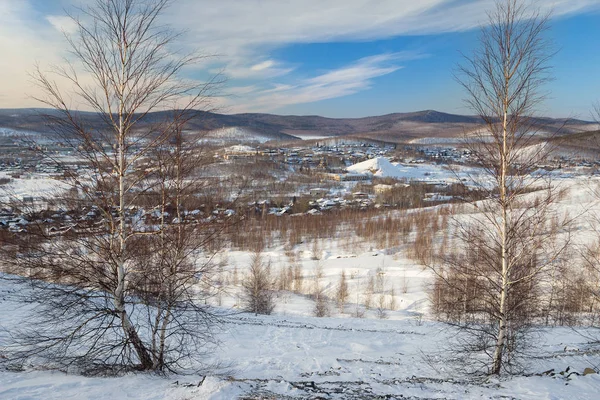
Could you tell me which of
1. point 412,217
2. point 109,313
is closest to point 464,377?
point 109,313

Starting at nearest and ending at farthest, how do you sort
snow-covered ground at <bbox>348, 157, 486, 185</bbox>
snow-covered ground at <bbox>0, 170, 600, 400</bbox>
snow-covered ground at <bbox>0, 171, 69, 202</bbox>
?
snow-covered ground at <bbox>0, 171, 69, 202</bbox>, snow-covered ground at <bbox>0, 170, 600, 400</bbox>, snow-covered ground at <bbox>348, 157, 486, 185</bbox>

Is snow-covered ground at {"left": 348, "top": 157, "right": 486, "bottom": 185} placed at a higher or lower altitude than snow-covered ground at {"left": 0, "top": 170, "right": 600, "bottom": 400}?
higher

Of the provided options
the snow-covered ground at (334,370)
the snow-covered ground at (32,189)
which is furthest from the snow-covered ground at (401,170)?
the snow-covered ground at (32,189)

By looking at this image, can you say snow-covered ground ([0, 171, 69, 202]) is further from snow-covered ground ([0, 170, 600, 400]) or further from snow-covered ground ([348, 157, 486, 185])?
snow-covered ground ([348, 157, 486, 185])

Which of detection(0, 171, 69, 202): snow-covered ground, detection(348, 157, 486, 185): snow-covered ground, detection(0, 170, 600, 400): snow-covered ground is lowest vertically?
detection(0, 170, 600, 400): snow-covered ground

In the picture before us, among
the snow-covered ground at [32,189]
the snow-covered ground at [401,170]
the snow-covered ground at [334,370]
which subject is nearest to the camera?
the snow-covered ground at [32,189]

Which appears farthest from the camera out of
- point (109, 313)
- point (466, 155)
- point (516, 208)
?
point (466, 155)

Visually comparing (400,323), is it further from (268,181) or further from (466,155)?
(268,181)

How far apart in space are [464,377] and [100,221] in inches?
290

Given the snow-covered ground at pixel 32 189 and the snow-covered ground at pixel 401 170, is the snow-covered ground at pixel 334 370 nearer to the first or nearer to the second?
the snow-covered ground at pixel 32 189

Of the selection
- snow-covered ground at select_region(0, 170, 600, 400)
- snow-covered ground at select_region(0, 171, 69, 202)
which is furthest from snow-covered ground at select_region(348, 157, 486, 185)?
snow-covered ground at select_region(0, 171, 69, 202)

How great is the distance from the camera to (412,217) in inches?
2036

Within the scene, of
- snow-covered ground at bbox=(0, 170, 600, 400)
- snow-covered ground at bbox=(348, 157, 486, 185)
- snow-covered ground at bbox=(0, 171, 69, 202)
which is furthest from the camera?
snow-covered ground at bbox=(348, 157, 486, 185)

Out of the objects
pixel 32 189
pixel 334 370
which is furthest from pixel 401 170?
pixel 32 189
